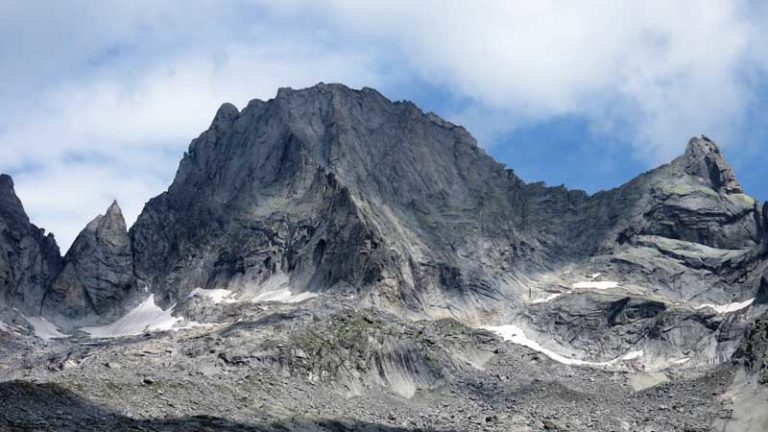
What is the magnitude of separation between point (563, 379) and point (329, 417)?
55874 millimetres

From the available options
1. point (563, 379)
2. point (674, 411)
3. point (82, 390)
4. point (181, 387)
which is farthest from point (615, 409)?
point (82, 390)

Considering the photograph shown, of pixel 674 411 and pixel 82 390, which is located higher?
pixel 674 411

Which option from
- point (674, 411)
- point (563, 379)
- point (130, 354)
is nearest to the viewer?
point (674, 411)

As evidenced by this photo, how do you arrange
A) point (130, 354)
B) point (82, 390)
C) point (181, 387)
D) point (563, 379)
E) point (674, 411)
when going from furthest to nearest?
point (563, 379) → point (130, 354) → point (674, 411) → point (181, 387) → point (82, 390)

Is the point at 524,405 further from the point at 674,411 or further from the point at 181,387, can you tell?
the point at 181,387

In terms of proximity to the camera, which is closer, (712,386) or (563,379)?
(712,386)

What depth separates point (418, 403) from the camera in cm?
15875

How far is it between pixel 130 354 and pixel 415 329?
4602 centimetres

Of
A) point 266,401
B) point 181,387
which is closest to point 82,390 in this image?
point 181,387

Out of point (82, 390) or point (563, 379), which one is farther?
point (563, 379)

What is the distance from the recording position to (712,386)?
160 metres

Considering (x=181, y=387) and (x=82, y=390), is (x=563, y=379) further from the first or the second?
(x=82, y=390)

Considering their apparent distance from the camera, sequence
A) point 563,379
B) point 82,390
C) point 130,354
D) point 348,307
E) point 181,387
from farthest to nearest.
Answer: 1. point 348,307
2. point 563,379
3. point 130,354
4. point 181,387
5. point 82,390

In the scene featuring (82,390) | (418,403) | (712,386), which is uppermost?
(712,386)
